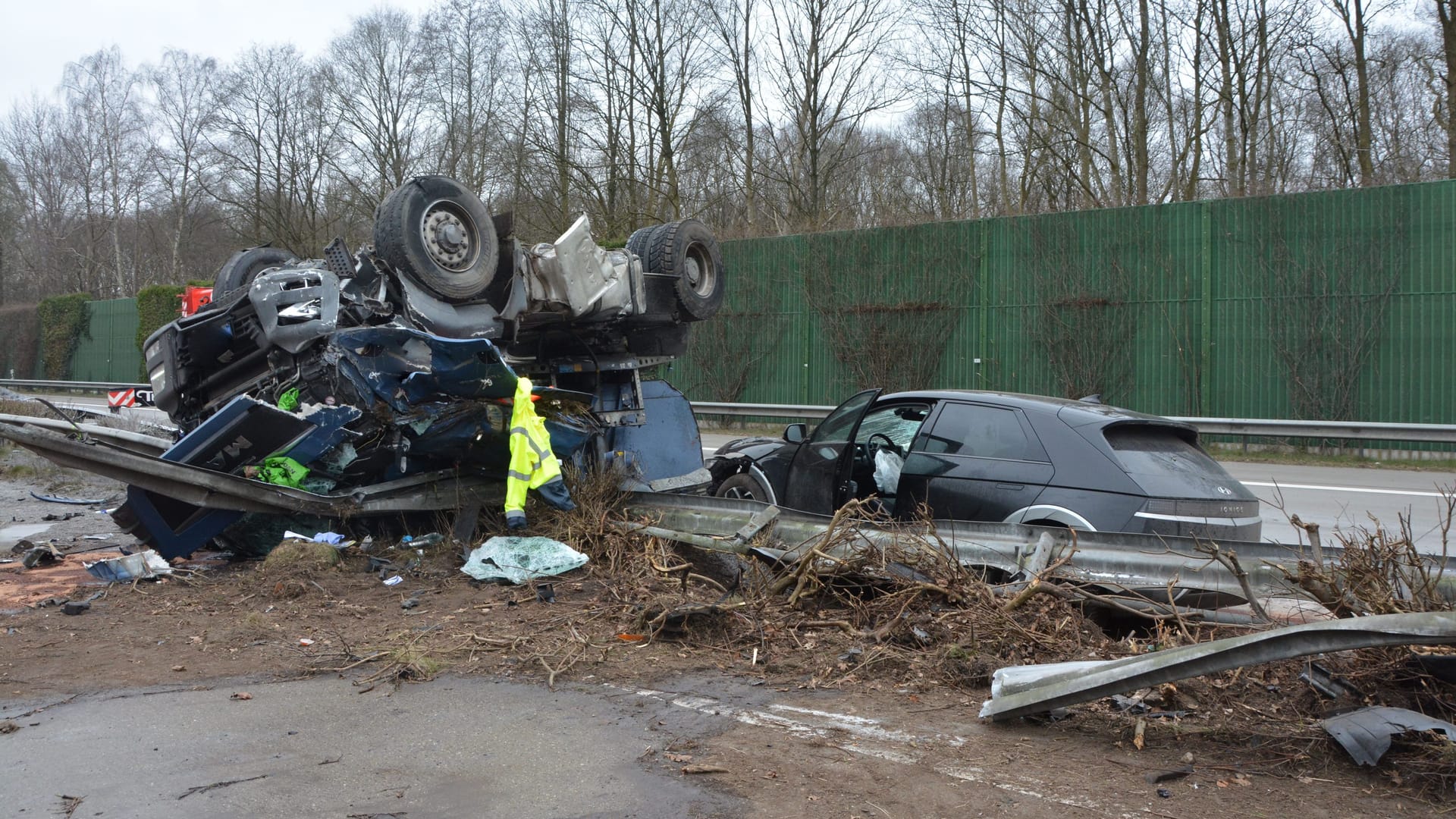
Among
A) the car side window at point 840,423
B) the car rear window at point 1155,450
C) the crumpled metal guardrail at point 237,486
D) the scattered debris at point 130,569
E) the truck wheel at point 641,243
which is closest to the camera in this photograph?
the car rear window at point 1155,450

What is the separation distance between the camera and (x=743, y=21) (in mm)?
26266

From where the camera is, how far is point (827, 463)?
24.9ft

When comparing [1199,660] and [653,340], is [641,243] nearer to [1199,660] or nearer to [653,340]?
[653,340]

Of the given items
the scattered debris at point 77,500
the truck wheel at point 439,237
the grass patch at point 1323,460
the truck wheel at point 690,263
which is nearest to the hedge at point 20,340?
the scattered debris at point 77,500

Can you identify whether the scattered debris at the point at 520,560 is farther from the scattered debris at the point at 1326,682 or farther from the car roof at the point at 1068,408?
the scattered debris at the point at 1326,682

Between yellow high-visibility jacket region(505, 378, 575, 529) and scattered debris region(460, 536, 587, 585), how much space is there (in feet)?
0.52

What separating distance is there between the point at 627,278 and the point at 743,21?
766 inches

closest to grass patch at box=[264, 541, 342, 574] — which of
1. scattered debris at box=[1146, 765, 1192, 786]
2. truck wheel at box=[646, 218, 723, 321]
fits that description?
truck wheel at box=[646, 218, 723, 321]

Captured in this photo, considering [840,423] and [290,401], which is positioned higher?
[290,401]

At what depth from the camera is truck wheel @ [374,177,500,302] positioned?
725 cm

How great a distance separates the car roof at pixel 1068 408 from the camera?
6355mm

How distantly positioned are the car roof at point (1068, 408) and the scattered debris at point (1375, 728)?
2770mm

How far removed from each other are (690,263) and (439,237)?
267 cm

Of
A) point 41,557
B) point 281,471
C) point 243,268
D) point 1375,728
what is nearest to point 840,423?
point 281,471
